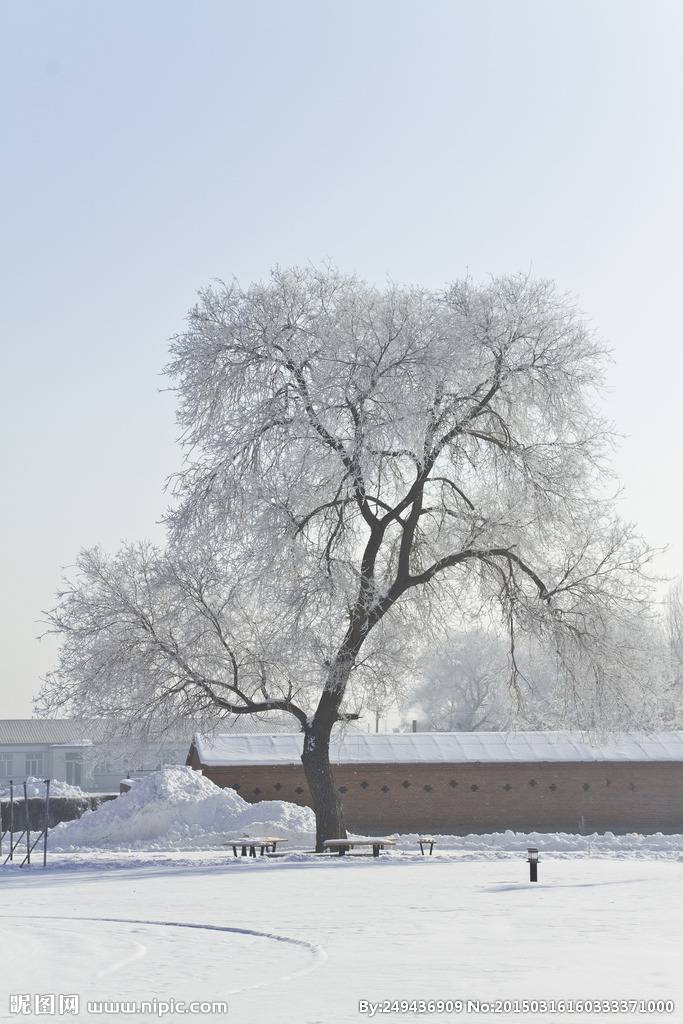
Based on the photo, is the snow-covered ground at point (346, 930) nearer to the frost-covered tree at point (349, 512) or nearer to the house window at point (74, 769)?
the frost-covered tree at point (349, 512)

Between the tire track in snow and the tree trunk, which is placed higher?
the tree trunk

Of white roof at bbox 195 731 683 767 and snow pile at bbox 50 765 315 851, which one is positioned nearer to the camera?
snow pile at bbox 50 765 315 851

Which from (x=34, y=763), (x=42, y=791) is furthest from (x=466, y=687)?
(x=42, y=791)

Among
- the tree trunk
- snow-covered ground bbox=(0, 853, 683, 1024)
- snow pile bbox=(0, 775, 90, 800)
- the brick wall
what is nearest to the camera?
snow-covered ground bbox=(0, 853, 683, 1024)

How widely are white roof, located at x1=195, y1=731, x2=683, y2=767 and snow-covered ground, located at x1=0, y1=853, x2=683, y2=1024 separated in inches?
532

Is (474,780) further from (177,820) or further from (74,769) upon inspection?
(74,769)

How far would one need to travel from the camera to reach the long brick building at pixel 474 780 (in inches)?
1344

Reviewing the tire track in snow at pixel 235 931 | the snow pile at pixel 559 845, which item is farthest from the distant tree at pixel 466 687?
the tire track in snow at pixel 235 931

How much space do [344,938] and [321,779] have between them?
1397cm

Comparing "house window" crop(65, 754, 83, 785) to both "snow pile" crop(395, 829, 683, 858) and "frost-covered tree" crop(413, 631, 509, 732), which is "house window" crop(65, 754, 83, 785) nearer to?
"frost-covered tree" crop(413, 631, 509, 732)

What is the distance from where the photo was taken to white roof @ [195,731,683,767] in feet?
114

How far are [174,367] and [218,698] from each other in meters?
7.05

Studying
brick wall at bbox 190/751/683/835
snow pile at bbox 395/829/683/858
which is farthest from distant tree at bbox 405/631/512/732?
snow pile at bbox 395/829/683/858

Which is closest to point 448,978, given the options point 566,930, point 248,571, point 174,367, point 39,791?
point 566,930
